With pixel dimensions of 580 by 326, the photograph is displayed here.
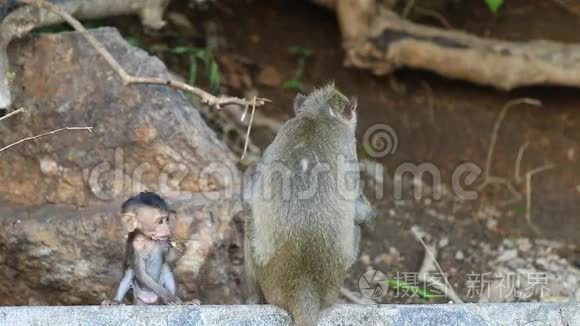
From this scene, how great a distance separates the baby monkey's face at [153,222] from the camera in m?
4.31

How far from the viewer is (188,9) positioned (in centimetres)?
762

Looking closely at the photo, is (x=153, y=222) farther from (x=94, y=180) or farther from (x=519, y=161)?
(x=519, y=161)

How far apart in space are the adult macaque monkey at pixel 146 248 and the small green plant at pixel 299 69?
317cm

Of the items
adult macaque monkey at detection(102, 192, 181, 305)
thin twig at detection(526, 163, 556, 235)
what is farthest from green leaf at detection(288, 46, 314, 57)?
adult macaque monkey at detection(102, 192, 181, 305)

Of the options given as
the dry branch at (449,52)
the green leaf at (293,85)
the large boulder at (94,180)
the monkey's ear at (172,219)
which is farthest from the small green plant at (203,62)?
the monkey's ear at (172,219)

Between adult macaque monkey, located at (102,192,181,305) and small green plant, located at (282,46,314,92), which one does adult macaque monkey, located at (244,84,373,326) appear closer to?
adult macaque monkey, located at (102,192,181,305)

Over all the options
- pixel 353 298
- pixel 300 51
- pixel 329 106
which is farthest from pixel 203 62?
pixel 329 106

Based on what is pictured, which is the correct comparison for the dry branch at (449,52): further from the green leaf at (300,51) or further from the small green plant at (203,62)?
the small green plant at (203,62)

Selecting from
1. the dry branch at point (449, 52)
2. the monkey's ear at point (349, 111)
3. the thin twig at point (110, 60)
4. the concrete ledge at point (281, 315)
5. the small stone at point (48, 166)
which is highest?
→ the dry branch at point (449, 52)

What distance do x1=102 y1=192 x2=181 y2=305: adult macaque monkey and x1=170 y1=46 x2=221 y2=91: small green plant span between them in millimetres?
2749

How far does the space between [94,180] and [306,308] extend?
1.59 m

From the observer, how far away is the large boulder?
16.7 ft

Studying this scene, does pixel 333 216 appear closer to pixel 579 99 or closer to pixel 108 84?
pixel 108 84

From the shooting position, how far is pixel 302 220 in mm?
4250
